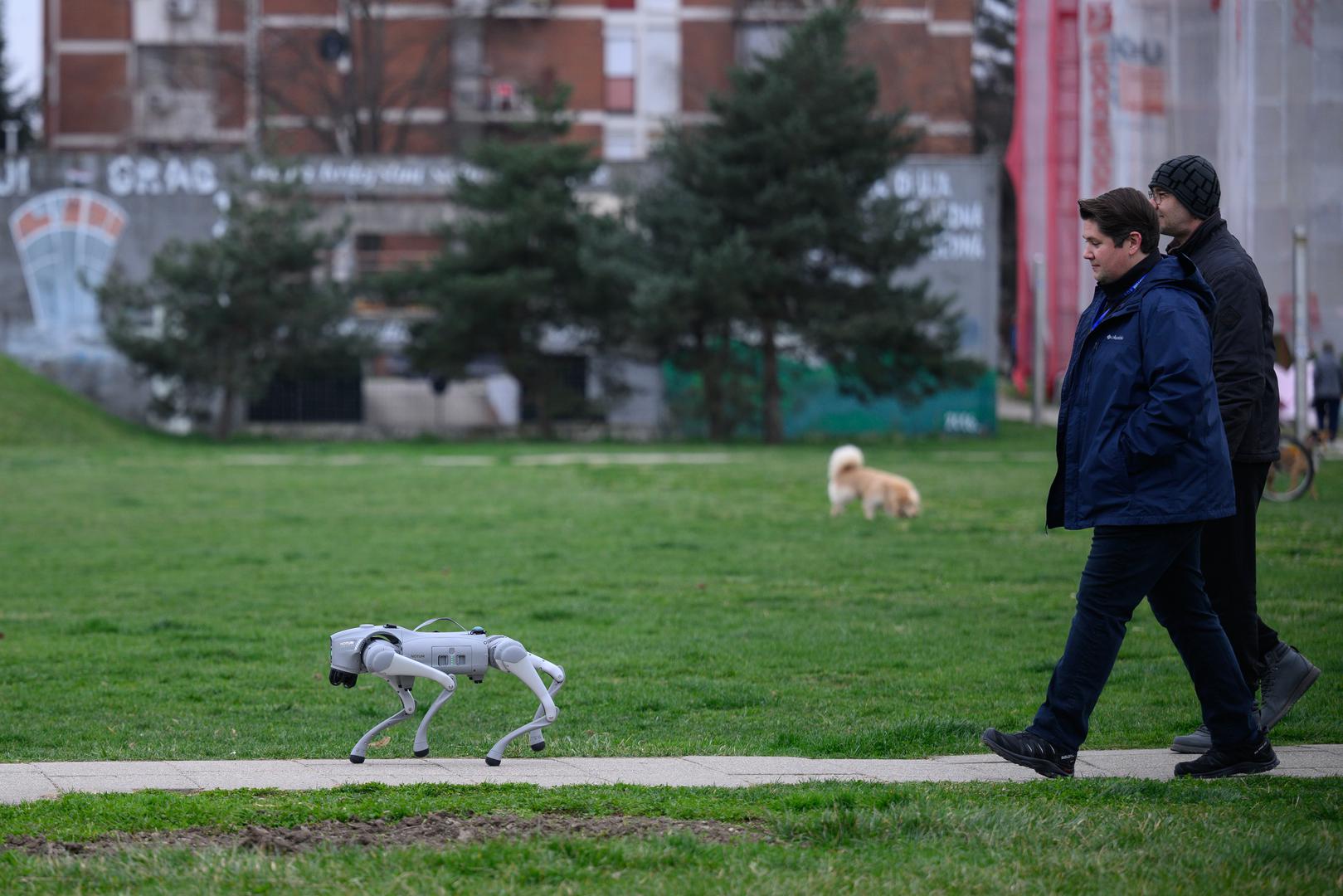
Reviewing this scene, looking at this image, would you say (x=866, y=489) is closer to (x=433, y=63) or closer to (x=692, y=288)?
(x=692, y=288)

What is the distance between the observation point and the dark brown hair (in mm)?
5715

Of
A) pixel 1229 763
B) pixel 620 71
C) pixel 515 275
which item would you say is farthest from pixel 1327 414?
pixel 620 71

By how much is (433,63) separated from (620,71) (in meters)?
6.79


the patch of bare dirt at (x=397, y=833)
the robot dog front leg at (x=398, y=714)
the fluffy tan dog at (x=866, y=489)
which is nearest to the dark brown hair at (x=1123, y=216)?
the patch of bare dirt at (x=397, y=833)

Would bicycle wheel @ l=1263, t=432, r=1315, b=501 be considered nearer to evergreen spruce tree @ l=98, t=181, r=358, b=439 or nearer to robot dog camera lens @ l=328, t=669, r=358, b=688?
robot dog camera lens @ l=328, t=669, r=358, b=688

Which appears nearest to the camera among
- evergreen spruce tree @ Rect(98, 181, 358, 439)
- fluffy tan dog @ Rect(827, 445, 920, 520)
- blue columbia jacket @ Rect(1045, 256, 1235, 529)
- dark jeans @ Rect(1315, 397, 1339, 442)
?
blue columbia jacket @ Rect(1045, 256, 1235, 529)

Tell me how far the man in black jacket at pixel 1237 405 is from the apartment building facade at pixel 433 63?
165ft

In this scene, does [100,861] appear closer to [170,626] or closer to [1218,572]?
[1218,572]

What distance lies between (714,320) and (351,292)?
896cm

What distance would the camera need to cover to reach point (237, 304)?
36.8 m

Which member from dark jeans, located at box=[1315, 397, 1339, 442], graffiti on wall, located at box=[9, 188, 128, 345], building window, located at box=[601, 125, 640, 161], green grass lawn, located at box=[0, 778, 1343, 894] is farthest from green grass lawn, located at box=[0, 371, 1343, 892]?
building window, located at box=[601, 125, 640, 161]

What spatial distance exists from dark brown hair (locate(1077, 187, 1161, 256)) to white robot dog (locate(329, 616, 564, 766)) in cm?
252

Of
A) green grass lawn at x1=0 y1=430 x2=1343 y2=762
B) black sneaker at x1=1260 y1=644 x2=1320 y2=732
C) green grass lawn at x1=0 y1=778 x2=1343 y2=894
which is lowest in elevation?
green grass lawn at x1=0 y1=430 x2=1343 y2=762

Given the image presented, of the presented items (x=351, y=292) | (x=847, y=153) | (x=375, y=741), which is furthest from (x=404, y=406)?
(x=375, y=741)
